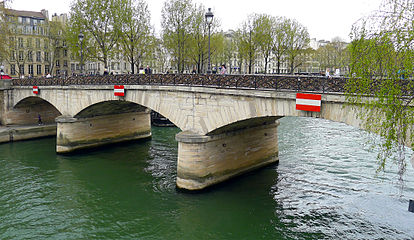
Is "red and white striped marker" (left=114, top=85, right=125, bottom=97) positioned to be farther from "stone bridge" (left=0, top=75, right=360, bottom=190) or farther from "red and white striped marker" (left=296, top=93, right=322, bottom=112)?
"red and white striped marker" (left=296, top=93, right=322, bottom=112)

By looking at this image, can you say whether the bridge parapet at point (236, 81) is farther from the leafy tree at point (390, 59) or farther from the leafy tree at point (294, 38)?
the leafy tree at point (294, 38)

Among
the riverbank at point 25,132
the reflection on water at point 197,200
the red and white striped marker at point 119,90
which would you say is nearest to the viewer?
the reflection on water at point 197,200

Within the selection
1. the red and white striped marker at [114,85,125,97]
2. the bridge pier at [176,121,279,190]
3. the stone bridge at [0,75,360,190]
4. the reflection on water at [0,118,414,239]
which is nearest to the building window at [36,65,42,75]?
the stone bridge at [0,75,360,190]

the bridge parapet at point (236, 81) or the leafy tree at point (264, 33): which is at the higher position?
the leafy tree at point (264, 33)

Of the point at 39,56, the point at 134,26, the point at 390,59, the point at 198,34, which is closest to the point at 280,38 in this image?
the point at 198,34

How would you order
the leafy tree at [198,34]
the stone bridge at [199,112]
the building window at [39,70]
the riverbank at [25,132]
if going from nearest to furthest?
the stone bridge at [199,112] → the riverbank at [25,132] → the leafy tree at [198,34] → the building window at [39,70]

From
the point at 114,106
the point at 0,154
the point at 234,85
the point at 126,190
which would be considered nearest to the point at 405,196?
the point at 234,85

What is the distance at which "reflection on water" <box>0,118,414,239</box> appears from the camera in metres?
13.5

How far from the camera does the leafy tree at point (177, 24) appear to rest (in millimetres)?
33500

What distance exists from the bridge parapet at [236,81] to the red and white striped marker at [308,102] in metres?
0.29

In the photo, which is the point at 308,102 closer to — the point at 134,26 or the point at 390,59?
the point at 390,59

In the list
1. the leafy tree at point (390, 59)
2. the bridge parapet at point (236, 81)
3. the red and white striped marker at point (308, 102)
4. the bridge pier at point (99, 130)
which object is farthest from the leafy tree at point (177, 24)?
the leafy tree at point (390, 59)

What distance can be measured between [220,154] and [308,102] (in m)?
6.07

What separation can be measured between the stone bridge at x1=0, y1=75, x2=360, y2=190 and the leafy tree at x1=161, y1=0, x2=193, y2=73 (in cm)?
872
